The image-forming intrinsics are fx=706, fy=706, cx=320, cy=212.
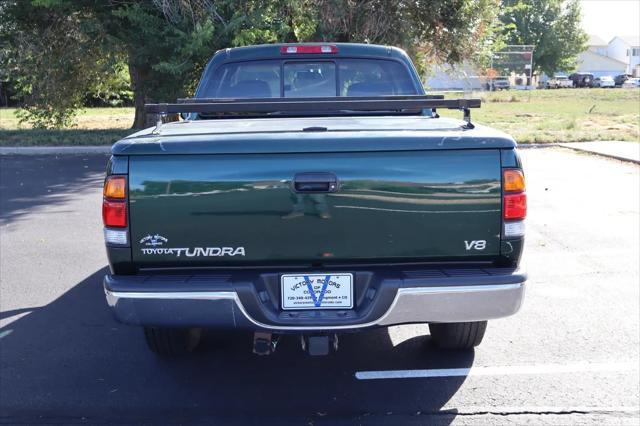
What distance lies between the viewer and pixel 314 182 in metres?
3.39

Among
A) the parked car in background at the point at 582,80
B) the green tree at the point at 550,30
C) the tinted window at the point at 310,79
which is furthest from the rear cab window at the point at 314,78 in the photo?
the parked car in background at the point at 582,80

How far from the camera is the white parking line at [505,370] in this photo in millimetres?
4352

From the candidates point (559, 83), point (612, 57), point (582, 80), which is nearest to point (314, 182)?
point (559, 83)

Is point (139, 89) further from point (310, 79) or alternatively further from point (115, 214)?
point (115, 214)

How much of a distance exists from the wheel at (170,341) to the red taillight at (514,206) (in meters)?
2.02

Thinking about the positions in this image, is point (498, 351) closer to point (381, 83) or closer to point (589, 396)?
point (589, 396)

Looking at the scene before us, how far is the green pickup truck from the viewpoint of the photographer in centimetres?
341

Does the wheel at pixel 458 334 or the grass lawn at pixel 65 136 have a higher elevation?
the grass lawn at pixel 65 136

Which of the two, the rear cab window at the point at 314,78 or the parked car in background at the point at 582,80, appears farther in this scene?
the parked car in background at the point at 582,80

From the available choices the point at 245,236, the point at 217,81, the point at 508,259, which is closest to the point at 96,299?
the point at 217,81

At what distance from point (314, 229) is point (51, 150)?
1417 cm

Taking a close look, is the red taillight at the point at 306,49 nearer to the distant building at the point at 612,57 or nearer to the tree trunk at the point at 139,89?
the tree trunk at the point at 139,89

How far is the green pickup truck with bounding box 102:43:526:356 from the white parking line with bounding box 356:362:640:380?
3.05 ft

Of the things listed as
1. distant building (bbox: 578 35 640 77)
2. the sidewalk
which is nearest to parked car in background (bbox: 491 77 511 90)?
the sidewalk
